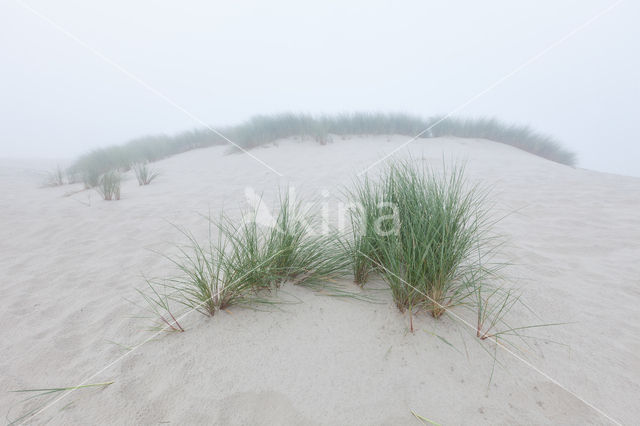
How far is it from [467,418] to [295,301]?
107 centimetres

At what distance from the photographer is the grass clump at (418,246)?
1.61 meters

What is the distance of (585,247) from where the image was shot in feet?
9.09

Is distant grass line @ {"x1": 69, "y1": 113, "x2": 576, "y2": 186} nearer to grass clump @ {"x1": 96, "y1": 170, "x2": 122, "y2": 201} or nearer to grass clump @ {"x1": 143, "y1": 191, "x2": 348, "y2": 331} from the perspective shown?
grass clump @ {"x1": 96, "y1": 170, "x2": 122, "y2": 201}

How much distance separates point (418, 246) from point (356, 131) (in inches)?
386

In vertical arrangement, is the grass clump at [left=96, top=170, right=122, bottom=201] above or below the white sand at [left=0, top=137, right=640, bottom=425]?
above

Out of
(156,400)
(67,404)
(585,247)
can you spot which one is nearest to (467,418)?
(156,400)

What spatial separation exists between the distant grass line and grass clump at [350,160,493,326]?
8.29 m

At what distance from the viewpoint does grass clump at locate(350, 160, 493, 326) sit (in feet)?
5.28

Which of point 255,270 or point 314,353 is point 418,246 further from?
point 255,270

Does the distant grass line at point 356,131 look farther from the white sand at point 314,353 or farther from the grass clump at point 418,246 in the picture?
the grass clump at point 418,246

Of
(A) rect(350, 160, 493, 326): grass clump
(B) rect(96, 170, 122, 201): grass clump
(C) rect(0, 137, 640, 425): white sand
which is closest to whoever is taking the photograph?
(C) rect(0, 137, 640, 425): white sand

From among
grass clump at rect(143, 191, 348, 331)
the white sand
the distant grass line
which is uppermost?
the distant grass line

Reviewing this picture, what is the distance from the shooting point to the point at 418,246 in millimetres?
1651

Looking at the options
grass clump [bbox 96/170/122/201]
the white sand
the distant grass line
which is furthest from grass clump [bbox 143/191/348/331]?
the distant grass line
